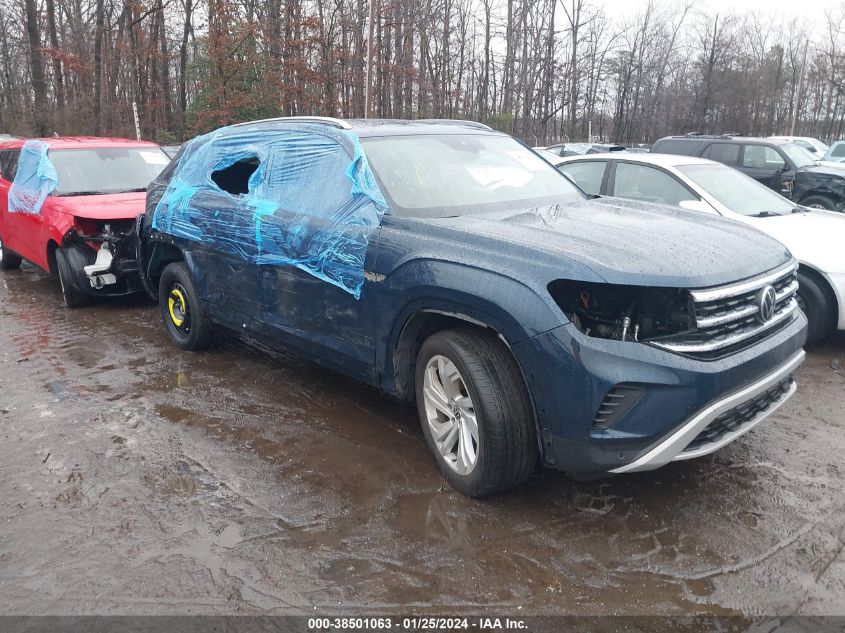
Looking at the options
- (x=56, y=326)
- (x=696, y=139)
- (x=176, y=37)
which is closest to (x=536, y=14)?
(x=176, y=37)

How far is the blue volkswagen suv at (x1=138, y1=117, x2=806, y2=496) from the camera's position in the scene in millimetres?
2883

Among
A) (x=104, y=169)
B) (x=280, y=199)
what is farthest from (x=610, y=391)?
(x=104, y=169)

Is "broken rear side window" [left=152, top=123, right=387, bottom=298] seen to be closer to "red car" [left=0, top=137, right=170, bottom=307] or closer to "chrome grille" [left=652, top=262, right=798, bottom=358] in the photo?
"red car" [left=0, top=137, right=170, bottom=307]

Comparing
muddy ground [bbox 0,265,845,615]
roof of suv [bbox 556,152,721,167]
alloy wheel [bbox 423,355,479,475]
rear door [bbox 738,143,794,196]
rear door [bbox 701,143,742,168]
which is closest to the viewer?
muddy ground [bbox 0,265,845,615]

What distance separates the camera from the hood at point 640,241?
2.94 metres

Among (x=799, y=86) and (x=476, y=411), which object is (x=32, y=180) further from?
(x=799, y=86)

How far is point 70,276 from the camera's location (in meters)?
7.13

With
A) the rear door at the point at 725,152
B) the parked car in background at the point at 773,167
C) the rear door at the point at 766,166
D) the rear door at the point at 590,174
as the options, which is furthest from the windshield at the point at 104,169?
the rear door at the point at 766,166

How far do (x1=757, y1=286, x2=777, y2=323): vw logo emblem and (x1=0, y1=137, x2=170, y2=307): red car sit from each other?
5.95 metres

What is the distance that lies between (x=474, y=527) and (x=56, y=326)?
538 cm

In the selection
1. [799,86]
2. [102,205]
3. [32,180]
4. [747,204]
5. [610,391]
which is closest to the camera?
[610,391]

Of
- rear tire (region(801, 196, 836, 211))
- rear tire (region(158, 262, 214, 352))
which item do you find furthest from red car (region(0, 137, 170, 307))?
rear tire (region(801, 196, 836, 211))

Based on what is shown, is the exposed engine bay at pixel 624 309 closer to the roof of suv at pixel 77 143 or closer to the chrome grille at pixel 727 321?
the chrome grille at pixel 727 321

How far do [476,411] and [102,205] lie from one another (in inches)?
218
